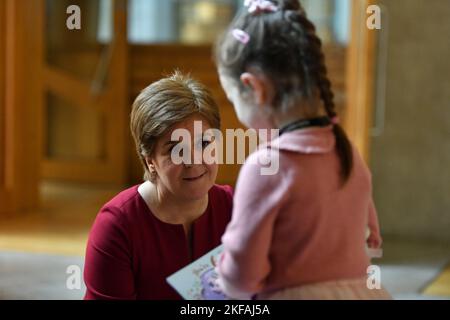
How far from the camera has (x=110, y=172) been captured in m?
5.12

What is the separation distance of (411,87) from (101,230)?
2.40m

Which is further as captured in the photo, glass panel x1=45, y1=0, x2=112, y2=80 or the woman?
glass panel x1=45, y1=0, x2=112, y2=80

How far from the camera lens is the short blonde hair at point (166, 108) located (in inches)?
50.2

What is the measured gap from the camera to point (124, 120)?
5.10m

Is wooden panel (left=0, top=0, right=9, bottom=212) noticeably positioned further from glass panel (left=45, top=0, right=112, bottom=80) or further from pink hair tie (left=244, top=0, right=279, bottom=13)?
pink hair tie (left=244, top=0, right=279, bottom=13)

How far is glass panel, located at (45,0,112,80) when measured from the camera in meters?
4.87

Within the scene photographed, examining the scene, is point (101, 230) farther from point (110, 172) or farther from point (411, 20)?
point (110, 172)

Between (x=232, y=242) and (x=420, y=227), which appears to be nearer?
(x=232, y=242)

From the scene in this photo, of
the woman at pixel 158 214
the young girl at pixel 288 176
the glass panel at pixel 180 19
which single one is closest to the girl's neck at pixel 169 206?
the woman at pixel 158 214

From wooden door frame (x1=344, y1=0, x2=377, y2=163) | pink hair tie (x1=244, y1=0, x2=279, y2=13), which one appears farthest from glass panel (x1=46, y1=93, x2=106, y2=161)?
pink hair tie (x1=244, y1=0, x2=279, y2=13)

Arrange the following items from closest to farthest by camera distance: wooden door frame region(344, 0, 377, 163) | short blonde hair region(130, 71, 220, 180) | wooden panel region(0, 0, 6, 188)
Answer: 1. short blonde hair region(130, 71, 220, 180)
2. wooden door frame region(344, 0, 377, 163)
3. wooden panel region(0, 0, 6, 188)

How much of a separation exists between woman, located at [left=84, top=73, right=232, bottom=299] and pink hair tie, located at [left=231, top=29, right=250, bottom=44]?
0.35 m

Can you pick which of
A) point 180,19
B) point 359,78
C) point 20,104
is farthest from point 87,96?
point 359,78
